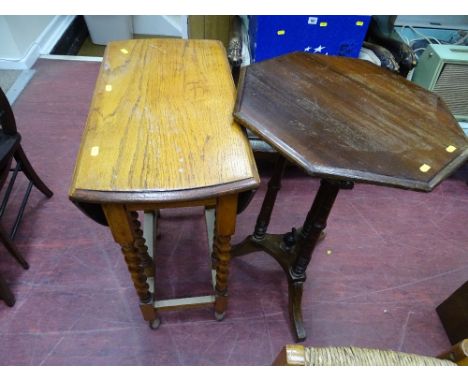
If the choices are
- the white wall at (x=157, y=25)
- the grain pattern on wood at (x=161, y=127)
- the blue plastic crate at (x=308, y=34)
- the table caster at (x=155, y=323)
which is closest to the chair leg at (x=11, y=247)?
the table caster at (x=155, y=323)

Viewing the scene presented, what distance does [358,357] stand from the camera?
0.78 m

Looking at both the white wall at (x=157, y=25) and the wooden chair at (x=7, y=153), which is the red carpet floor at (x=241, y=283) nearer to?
the wooden chair at (x=7, y=153)

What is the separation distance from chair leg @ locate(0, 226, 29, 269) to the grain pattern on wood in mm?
761

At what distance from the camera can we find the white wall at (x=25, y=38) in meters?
2.39

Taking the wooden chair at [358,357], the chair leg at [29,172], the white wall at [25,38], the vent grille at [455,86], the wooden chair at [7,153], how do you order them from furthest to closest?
the white wall at [25,38] < the vent grille at [455,86] < the chair leg at [29,172] < the wooden chair at [7,153] < the wooden chair at [358,357]

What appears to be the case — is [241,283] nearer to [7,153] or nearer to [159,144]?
[159,144]

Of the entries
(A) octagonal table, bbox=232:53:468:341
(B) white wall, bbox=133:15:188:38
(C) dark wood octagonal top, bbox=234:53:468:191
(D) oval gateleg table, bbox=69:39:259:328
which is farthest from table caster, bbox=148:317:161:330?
(B) white wall, bbox=133:15:188:38

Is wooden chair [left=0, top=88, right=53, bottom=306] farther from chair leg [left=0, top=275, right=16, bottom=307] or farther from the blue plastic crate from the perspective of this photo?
the blue plastic crate

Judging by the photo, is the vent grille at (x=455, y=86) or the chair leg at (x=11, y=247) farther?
the vent grille at (x=455, y=86)

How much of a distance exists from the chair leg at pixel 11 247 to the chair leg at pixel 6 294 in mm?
126

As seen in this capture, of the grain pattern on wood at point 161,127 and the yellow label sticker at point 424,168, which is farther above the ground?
the yellow label sticker at point 424,168

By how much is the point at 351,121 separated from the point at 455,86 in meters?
1.41

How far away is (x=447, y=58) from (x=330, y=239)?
111 cm

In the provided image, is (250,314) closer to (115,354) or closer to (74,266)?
(115,354)
